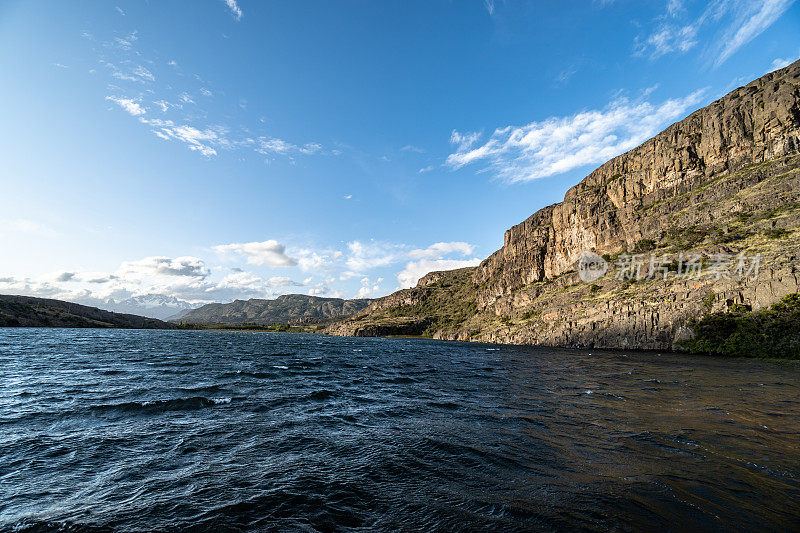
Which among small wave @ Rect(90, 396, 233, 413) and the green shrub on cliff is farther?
the green shrub on cliff

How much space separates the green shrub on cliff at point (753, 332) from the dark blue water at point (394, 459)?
3501cm

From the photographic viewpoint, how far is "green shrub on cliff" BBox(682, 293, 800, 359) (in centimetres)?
4534

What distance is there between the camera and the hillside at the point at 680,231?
60438 millimetres

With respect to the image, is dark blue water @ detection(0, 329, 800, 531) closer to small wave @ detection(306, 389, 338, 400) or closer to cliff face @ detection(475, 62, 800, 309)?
small wave @ detection(306, 389, 338, 400)

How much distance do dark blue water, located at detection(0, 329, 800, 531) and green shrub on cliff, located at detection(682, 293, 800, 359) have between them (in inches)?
1378

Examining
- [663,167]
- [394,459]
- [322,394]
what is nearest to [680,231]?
[663,167]

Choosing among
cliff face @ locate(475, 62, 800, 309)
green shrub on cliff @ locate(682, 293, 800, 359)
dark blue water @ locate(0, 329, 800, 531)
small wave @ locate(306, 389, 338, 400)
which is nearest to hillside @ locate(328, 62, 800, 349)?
cliff face @ locate(475, 62, 800, 309)

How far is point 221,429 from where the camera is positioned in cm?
1488

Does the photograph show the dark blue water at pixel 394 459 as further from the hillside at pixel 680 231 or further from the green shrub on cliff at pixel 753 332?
the hillside at pixel 680 231

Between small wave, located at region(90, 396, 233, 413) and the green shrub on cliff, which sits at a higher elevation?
the green shrub on cliff

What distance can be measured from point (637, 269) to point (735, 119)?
5906 cm

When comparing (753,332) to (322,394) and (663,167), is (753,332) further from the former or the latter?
(663,167)

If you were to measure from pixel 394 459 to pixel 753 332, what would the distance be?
65.9 meters

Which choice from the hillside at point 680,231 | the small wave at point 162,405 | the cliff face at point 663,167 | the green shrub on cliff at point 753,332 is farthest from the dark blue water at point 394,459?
the cliff face at point 663,167
